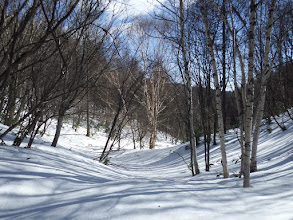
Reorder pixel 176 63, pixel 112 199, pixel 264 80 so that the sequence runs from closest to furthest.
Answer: pixel 112 199
pixel 264 80
pixel 176 63

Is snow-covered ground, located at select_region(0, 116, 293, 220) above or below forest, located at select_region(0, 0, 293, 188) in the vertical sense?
below

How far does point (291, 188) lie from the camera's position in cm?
262

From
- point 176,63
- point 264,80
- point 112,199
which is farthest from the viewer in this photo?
point 176,63

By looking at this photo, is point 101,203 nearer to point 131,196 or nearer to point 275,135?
point 131,196

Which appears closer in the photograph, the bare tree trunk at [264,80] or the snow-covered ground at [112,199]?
the snow-covered ground at [112,199]

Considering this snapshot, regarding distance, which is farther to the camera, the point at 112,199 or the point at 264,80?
the point at 264,80

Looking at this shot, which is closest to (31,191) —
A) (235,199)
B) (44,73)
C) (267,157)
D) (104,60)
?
(235,199)

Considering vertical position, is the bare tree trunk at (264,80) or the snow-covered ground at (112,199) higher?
the bare tree trunk at (264,80)

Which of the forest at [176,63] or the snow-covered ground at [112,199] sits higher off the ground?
the forest at [176,63]

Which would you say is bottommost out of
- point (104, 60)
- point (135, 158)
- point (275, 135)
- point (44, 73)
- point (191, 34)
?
point (135, 158)

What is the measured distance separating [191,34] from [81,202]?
15.5 feet

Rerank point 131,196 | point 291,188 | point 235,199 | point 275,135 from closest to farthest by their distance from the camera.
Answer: point 131,196
point 235,199
point 291,188
point 275,135

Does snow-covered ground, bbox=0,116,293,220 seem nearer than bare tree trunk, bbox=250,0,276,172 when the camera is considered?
Yes

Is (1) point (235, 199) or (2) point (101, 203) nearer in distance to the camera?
(2) point (101, 203)
